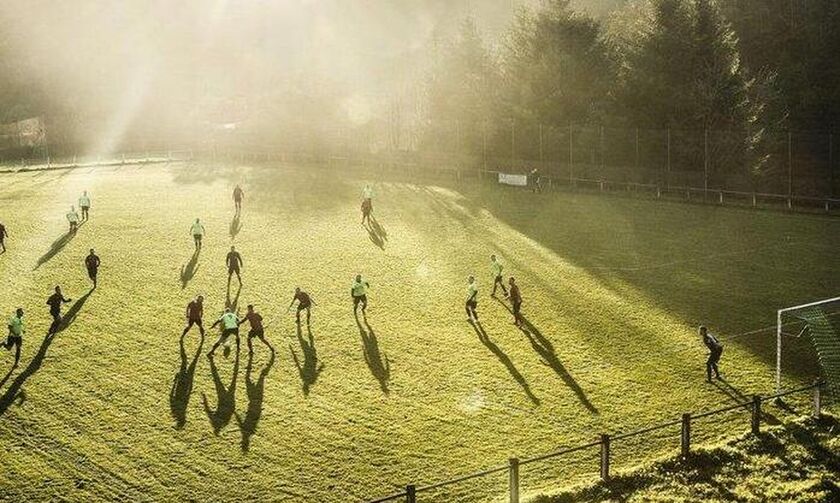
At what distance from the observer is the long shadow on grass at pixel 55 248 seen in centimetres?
3217

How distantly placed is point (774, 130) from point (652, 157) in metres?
12.5

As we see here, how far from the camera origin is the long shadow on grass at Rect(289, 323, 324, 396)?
2027cm

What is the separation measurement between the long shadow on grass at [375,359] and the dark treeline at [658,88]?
35.1m

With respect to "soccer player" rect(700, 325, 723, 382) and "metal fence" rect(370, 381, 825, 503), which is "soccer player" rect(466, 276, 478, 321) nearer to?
"soccer player" rect(700, 325, 723, 382)

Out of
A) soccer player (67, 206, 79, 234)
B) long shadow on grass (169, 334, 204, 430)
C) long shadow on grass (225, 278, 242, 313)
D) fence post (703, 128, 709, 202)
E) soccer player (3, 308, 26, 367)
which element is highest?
fence post (703, 128, 709, 202)

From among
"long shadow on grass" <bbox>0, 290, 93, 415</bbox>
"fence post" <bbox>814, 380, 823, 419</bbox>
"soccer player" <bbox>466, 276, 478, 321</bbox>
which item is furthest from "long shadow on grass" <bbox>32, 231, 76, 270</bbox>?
"fence post" <bbox>814, 380, 823, 419</bbox>

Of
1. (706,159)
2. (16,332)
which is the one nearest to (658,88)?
(706,159)

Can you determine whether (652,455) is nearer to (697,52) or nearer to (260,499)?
(260,499)

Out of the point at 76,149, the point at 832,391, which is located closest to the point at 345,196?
the point at 832,391

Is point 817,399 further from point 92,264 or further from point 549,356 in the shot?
point 92,264

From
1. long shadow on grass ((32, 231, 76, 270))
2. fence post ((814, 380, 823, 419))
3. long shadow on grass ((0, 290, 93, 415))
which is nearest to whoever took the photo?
fence post ((814, 380, 823, 419))

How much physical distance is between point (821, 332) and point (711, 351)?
678 cm

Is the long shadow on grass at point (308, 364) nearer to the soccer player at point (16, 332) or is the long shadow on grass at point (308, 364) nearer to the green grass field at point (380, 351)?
the green grass field at point (380, 351)

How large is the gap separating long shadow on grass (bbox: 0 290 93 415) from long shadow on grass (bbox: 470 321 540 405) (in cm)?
1346
